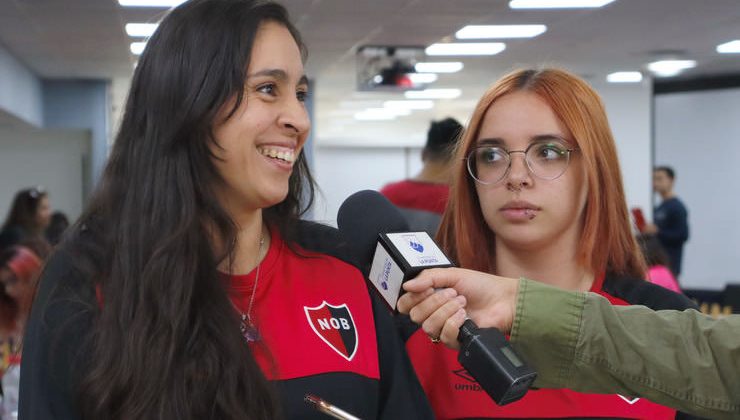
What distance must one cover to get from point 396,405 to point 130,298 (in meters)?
0.48

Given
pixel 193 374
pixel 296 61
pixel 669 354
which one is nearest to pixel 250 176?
pixel 296 61

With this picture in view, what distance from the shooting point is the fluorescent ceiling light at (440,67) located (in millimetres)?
10723

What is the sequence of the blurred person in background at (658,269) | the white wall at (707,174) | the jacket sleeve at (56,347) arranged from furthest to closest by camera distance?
the white wall at (707,174)
the blurred person in background at (658,269)
the jacket sleeve at (56,347)

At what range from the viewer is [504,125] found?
1.94 meters

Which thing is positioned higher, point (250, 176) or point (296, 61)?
point (296, 61)

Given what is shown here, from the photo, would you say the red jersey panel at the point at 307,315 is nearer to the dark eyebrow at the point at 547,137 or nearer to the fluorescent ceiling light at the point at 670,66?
the dark eyebrow at the point at 547,137

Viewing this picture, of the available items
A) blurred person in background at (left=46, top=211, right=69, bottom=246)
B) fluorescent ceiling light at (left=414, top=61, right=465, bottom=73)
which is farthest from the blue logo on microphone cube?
fluorescent ceiling light at (left=414, top=61, right=465, bottom=73)

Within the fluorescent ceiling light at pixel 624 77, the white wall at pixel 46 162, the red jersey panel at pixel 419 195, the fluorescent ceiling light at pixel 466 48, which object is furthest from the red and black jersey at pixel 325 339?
the white wall at pixel 46 162

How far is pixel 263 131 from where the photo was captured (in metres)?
1.71

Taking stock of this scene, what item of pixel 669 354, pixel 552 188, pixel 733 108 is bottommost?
pixel 669 354

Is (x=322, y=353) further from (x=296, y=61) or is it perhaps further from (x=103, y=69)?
(x=103, y=69)

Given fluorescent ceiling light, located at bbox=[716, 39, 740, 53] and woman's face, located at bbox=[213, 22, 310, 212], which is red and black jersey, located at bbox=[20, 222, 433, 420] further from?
fluorescent ceiling light, located at bbox=[716, 39, 740, 53]

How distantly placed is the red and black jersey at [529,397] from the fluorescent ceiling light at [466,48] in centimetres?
751

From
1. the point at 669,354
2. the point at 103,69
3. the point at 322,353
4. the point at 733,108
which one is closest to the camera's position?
the point at 669,354
